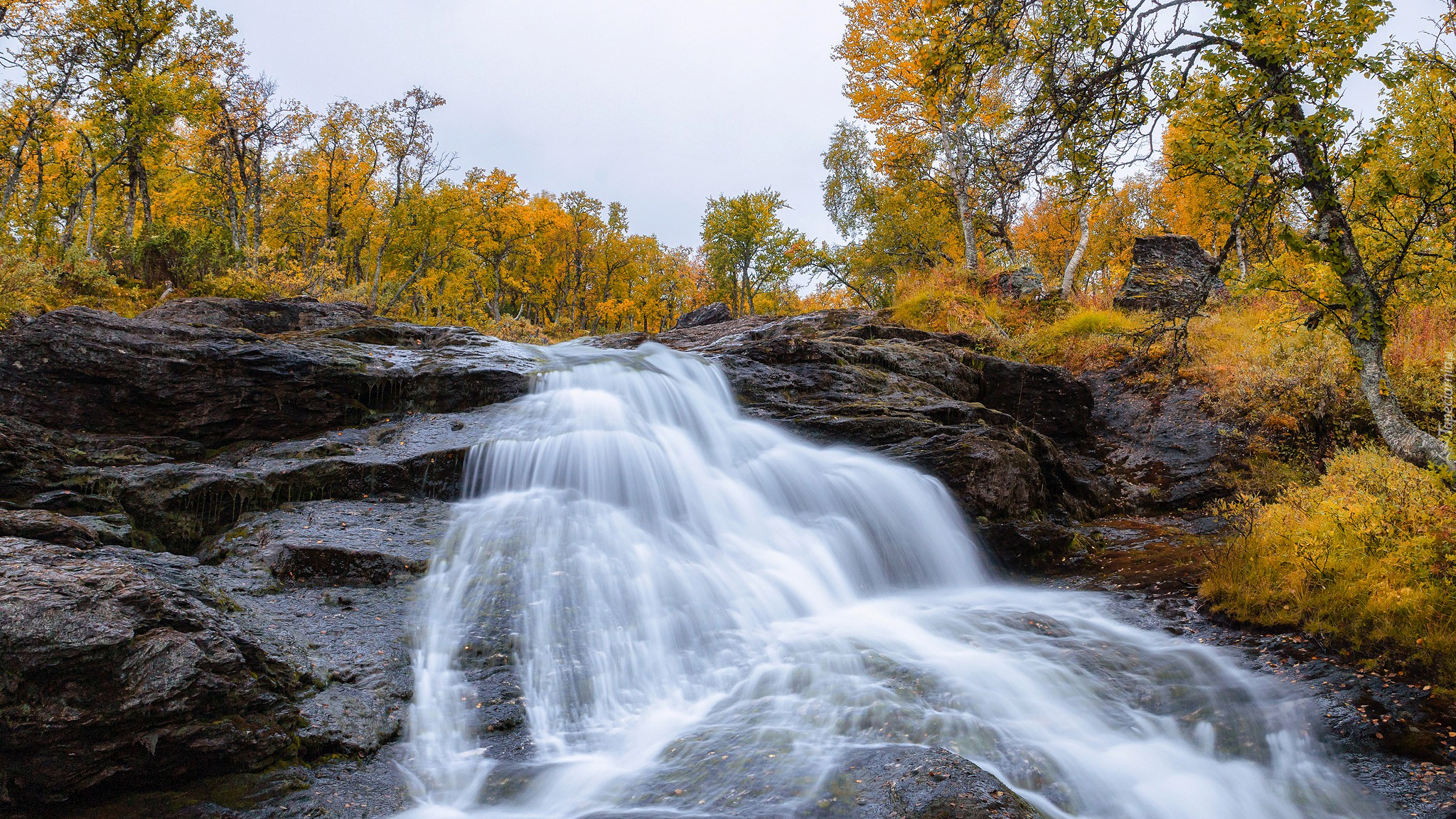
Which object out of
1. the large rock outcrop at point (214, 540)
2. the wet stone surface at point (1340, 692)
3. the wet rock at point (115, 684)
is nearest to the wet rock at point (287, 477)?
the large rock outcrop at point (214, 540)

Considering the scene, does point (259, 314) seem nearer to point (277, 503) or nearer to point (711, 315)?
point (277, 503)

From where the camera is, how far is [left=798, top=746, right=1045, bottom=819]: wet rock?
3.08 m

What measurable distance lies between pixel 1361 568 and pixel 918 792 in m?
4.82

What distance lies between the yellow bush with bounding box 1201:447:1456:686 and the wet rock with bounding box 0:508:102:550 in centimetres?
936

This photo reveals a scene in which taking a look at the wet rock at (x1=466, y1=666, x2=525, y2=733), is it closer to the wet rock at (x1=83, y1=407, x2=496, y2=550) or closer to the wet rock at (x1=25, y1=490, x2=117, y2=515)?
the wet rock at (x1=83, y1=407, x2=496, y2=550)

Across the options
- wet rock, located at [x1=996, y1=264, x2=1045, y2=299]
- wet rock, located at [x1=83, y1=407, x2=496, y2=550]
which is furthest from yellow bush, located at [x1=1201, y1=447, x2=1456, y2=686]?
wet rock, located at [x1=996, y1=264, x2=1045, y2=299]

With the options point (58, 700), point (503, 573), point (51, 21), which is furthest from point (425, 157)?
point (58, 700)

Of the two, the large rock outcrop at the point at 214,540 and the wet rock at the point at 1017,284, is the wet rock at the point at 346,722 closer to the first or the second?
the large rock outcrop at the point at 214,540

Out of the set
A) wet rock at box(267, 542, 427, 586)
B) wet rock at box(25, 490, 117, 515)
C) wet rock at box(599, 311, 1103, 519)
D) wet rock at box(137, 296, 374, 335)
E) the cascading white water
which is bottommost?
the cascading white water

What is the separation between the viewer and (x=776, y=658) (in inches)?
215

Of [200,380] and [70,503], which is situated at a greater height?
[200,380]

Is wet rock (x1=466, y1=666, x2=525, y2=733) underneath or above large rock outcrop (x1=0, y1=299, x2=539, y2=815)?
underneath

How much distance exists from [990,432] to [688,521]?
188 inches

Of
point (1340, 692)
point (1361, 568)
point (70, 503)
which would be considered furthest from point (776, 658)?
point (70, 503)
